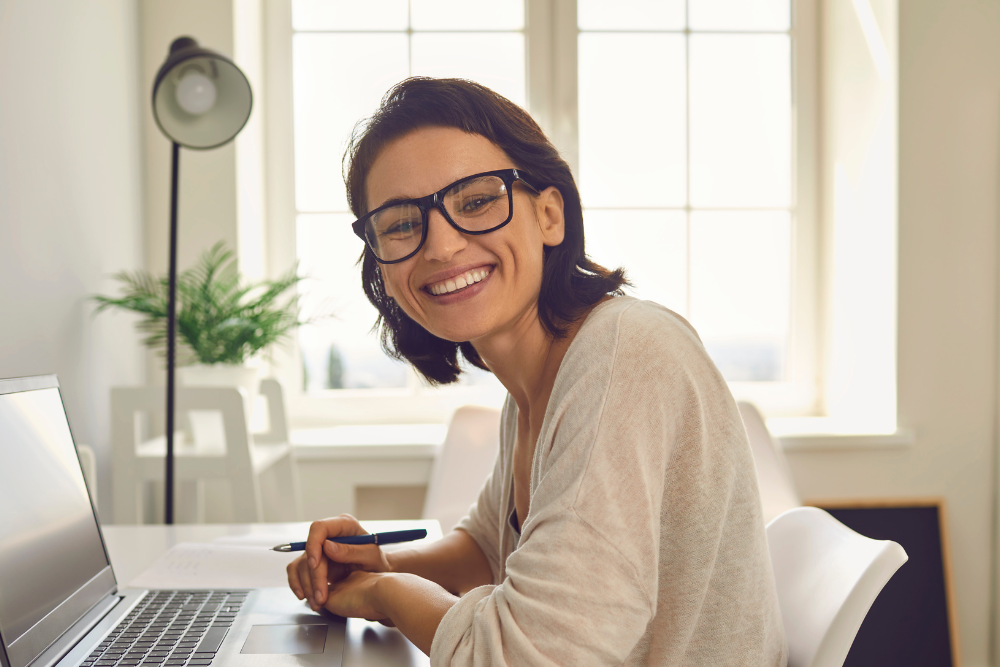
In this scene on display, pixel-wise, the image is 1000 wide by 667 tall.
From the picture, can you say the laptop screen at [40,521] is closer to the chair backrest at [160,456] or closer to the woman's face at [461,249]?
the woman's face at [461,249]

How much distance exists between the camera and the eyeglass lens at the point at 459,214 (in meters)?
0.85

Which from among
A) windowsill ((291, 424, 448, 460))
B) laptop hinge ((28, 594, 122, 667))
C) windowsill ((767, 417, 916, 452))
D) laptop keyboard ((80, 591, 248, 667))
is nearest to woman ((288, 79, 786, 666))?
laptop keyboard ((80, 591, 248, 667))

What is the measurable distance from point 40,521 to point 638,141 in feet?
7.50

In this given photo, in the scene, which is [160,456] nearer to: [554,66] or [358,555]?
[358,555]

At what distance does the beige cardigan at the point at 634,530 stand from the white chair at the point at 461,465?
1121 mm

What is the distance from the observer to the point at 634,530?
0.64m

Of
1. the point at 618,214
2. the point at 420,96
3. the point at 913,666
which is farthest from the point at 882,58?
the point at 420,96

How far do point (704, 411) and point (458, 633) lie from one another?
0.33 meters

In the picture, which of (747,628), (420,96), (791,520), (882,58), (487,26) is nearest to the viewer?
(747,628)

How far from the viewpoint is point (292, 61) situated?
101 inches

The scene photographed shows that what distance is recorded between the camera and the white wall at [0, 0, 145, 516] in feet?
4.82

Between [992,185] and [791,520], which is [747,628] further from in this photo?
[992,185]

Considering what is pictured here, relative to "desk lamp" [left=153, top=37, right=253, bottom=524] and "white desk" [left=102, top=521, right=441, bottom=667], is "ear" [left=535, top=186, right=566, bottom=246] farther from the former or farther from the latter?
"desk lamp" [left=153, top=37, right=253, bottom=524]

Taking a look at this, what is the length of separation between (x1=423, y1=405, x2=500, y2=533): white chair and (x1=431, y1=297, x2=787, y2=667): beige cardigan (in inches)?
44.1
